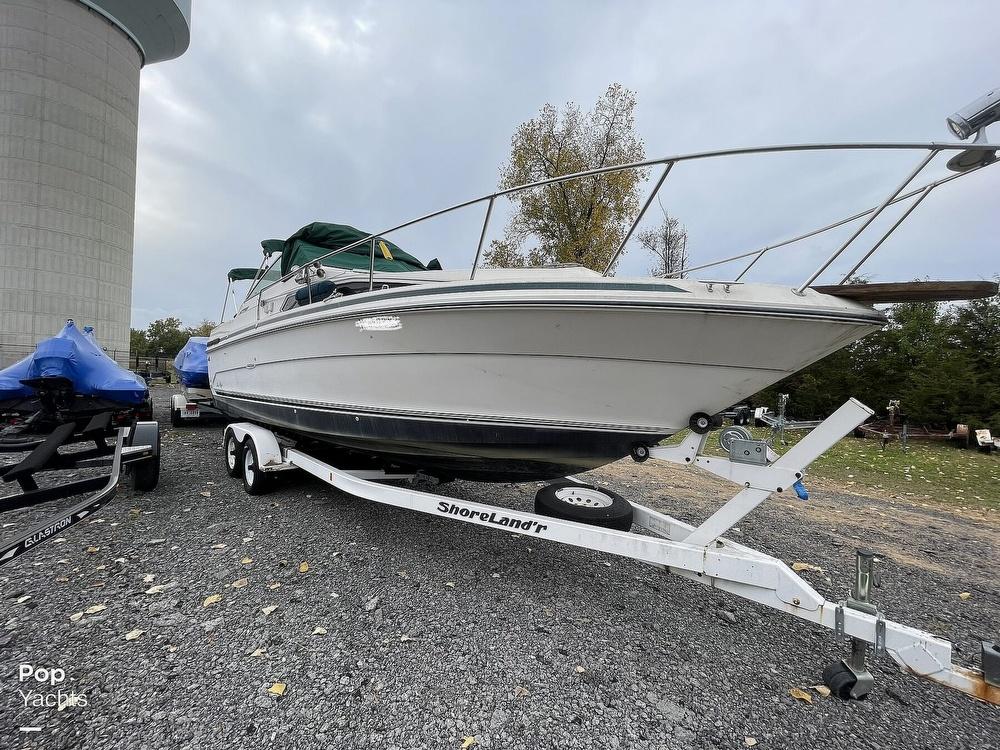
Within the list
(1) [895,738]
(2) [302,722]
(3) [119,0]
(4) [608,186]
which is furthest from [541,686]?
(3) [119,0]

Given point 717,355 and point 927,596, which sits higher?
point 717,355

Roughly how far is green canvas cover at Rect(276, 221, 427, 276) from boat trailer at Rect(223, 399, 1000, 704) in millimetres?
2281

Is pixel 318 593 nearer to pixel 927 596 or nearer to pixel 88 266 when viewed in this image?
pixel 927 596

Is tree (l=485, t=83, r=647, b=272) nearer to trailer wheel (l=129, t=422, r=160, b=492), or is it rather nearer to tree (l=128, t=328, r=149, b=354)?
trailer wheel (l=129, t=422, r=160, b=492)

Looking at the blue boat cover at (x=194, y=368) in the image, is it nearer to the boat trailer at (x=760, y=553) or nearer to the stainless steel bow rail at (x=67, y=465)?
the stainless steel bow rail at (x=67, y=465)

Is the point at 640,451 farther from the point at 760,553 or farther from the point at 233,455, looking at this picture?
the point at 233,455

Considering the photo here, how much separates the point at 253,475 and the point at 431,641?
2660 mm

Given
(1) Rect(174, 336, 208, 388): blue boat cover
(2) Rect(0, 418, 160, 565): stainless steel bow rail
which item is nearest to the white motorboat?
(2) Rect(0, 418, 160, 565): stainless steel bow rail

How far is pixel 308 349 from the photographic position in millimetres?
3270

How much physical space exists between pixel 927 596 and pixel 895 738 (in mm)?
1547

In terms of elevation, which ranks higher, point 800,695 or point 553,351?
point 553,351

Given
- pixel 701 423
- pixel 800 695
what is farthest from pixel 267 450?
pixel 800 695

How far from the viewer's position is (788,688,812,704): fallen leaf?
5.67 ft

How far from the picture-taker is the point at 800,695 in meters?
1.75
